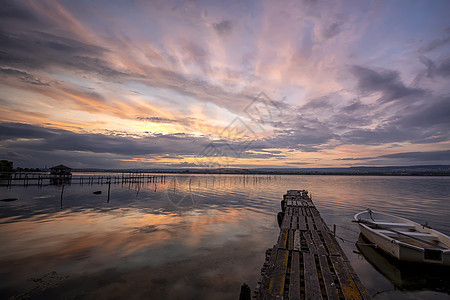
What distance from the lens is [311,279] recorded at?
269 inches

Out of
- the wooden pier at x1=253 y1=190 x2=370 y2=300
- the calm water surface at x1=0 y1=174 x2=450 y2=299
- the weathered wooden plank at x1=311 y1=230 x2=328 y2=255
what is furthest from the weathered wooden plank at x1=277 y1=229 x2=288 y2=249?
the calm water surface at x1=0 y1=174 x2=450 y2=299

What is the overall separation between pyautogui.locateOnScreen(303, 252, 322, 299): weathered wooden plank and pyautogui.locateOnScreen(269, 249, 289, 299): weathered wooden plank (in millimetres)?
712

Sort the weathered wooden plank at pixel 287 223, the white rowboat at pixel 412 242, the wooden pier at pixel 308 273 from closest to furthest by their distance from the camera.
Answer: the wooden pier at pixel 308 273 → the white rowboat at pixel 412 242 → the weathered wooden plank at pixel 287 223

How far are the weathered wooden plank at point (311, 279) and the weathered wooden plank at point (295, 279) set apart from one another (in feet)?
0.81

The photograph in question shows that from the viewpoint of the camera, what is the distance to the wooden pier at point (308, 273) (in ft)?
20.3

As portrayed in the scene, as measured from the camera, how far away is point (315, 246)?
10.0 metres

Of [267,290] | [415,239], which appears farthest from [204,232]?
[415,239]

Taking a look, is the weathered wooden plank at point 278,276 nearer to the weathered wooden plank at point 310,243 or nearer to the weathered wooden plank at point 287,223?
the weathered wooden plank at point 310,243

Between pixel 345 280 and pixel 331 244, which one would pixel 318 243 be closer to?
pixel 331 244

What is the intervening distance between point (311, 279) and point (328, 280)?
0.53 m

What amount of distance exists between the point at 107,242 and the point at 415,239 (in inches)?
778

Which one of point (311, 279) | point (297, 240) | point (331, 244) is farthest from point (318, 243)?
point (311, 279)

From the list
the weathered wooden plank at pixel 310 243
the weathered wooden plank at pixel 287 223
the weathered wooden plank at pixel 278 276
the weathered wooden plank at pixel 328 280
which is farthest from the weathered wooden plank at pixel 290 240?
the weathered wooden plank at pixel 328 280

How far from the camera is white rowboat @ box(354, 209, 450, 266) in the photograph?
9.95m
